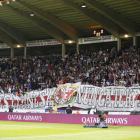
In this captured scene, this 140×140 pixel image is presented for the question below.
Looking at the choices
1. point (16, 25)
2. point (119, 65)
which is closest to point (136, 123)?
point (119, 65)

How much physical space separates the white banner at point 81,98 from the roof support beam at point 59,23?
10995 millimetres

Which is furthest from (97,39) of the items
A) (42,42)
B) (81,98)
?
(81,98)

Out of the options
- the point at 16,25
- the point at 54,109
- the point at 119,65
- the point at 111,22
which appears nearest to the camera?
the point at 54,109

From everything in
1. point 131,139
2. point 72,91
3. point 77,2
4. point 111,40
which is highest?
point 77,2

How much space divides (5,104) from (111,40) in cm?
1710

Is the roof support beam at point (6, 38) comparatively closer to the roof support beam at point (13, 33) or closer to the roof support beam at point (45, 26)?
the roof support beam at point (13, 33)

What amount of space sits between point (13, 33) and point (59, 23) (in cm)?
931

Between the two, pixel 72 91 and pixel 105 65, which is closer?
pixel 72 91

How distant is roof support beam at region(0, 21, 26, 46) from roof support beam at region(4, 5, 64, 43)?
20.5 feet

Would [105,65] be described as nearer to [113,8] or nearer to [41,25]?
[113,8]

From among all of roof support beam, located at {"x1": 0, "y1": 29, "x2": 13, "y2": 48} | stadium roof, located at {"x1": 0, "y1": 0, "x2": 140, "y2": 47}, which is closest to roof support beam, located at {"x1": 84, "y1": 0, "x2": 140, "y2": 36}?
stadium roof, located at {"x1": 0, "y1": 0, "x2": 140, "y2": 47}

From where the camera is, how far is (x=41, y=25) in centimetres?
4678

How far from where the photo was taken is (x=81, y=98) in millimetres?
31469

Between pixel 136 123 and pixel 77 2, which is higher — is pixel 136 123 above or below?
below
